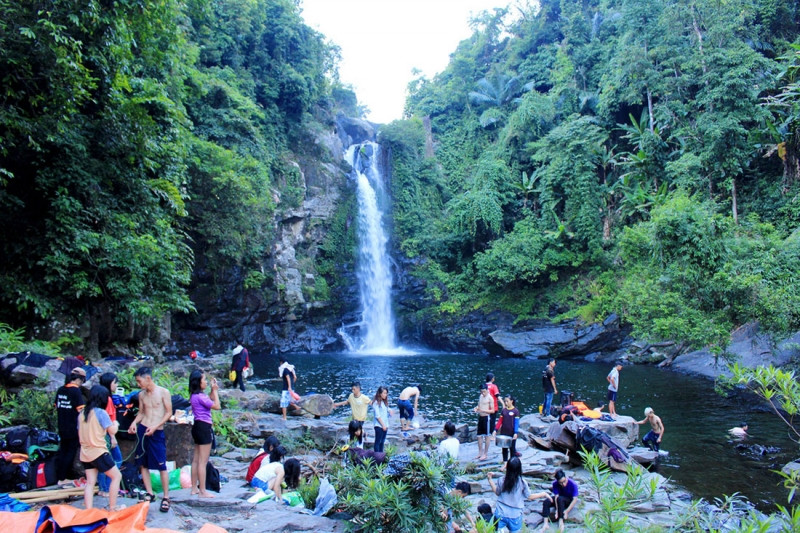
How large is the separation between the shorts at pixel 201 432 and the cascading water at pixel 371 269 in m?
24.3

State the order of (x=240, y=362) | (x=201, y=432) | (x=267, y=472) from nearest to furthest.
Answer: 1. (x=201, y=432)
2. (x=267, y=472)
3. (x=240, y=362)

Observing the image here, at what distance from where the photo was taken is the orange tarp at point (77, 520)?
4.32m

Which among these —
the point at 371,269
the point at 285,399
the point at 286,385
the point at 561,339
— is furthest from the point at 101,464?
the point at 371,269

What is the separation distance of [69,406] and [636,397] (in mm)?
15418

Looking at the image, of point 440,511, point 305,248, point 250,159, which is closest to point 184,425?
point 440,511

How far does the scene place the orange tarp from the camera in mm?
4324

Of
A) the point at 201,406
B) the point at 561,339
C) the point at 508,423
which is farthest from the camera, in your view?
the point at 561,339

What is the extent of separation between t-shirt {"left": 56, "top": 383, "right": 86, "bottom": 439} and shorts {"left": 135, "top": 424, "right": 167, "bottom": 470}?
72 centimetres

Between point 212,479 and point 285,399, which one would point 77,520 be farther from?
point 285,399

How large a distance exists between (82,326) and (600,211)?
26.3 m

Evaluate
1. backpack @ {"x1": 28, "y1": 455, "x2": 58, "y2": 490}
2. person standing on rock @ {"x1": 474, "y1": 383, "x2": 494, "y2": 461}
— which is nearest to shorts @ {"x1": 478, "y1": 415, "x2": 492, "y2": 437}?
person standing on rock @ {"x1": 474, "y1": 383, "x2": 494, "y2": 461}

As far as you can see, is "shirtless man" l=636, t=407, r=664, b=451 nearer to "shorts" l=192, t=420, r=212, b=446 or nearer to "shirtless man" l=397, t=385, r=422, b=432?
"shirtless man" l=397, t=385, r=422, b=432

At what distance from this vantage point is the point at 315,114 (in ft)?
111

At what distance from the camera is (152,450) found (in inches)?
213
